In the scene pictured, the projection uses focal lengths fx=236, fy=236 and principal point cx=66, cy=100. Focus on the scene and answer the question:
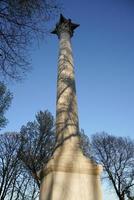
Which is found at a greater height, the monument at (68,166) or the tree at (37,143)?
the tree at (37,143)

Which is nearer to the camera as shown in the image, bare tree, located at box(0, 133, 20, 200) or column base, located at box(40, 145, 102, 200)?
column base, located at box(40, 145, 102, 200)

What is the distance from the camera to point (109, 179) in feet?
89.4

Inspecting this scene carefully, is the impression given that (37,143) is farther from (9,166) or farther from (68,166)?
(68,166)

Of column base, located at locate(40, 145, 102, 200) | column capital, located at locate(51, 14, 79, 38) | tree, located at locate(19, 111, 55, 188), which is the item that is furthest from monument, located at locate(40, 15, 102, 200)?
tree, located at locate(19, 111, 55, 188)

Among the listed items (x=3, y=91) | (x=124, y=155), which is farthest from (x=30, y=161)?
(x=124, y=155)

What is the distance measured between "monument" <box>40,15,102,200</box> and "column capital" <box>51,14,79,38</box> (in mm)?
3706

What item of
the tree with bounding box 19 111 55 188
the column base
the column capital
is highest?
the column capital

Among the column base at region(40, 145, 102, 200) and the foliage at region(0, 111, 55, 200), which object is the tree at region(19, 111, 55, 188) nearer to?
the foliage at region(0, 111, 55, 200)

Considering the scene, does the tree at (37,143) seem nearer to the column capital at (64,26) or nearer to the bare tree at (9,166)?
the bare tree at (9,166)

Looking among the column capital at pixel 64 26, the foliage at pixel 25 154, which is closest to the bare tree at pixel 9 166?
the foliage at pixel 25 154

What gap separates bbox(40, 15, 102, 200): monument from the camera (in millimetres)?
5938

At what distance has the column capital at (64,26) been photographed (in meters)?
11.6

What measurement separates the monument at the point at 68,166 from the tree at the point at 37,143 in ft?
34.5

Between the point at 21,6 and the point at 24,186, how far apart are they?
2049 cm
